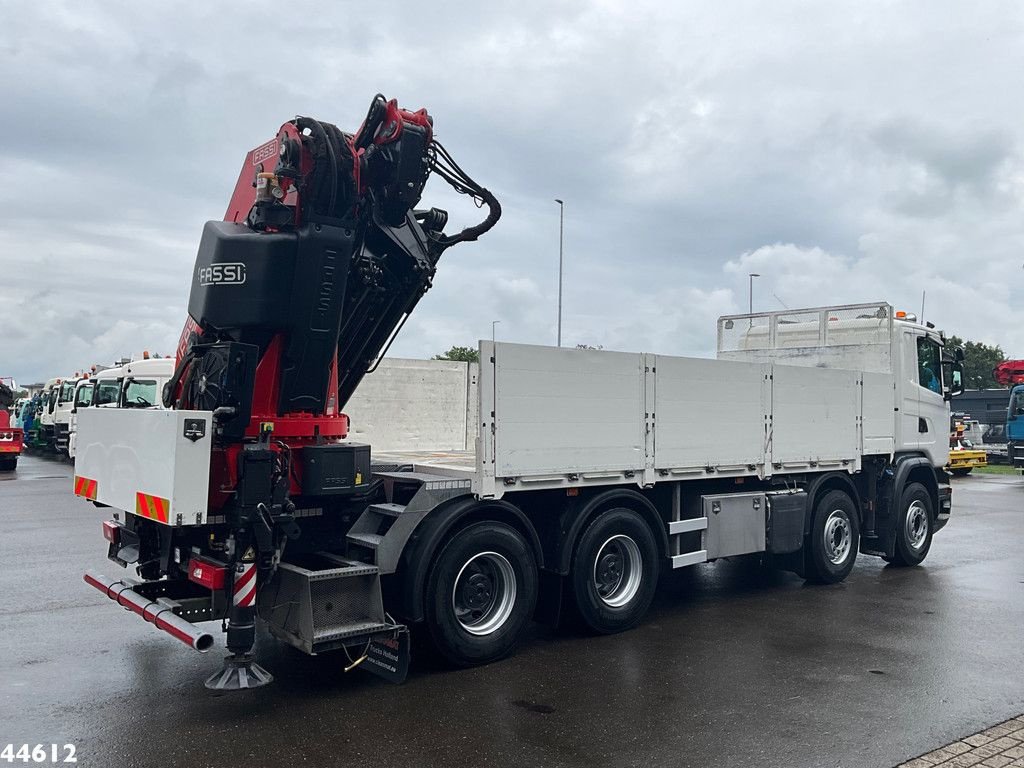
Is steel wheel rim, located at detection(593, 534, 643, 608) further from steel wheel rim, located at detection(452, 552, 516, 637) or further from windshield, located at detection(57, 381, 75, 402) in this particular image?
windshield, located at detection(57, 381, 75, 402)

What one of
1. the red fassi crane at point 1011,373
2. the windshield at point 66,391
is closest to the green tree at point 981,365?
the red fassi crane at point 1011,373

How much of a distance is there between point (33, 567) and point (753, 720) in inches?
335

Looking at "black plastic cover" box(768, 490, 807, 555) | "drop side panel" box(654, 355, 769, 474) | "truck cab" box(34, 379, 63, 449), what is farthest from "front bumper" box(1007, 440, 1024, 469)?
"truck cab" box(34, 379, 63, 449)

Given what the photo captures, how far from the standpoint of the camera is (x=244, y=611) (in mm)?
5730

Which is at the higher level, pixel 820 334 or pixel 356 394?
pixel 820 334

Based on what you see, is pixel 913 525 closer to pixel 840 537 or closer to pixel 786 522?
pixel 840 537

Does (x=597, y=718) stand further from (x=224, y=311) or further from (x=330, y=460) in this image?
(x=224, y=311)

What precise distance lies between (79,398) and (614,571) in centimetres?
2350

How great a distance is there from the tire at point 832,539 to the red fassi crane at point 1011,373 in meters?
22.1

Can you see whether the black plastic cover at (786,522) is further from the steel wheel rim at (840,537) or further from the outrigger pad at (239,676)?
the outrigger pad at (239,676)

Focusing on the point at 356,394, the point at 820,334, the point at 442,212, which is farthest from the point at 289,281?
the point at 820,334

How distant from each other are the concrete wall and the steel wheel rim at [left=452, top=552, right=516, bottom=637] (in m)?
2.53

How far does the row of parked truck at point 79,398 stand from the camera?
19031 millimetres

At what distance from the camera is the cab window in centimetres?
1134
